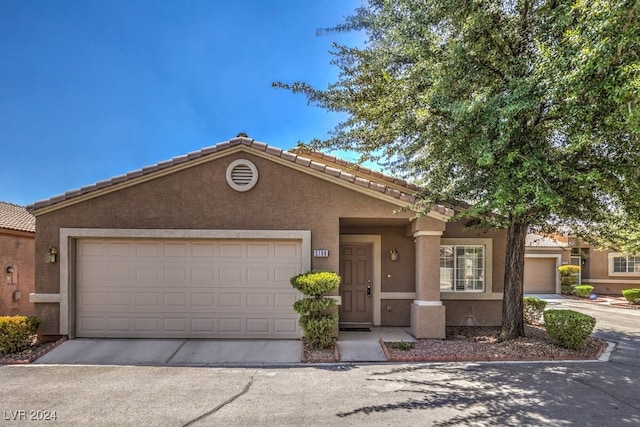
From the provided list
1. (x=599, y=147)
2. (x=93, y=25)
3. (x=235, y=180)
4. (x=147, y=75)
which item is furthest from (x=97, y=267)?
(x=599, y=147)

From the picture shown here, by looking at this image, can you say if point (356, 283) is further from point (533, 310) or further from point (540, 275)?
point (540, 275)

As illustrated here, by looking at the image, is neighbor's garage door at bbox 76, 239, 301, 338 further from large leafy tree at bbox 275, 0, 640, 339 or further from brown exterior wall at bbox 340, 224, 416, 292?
large leafy tree at bbox 275, 0, 640, 339

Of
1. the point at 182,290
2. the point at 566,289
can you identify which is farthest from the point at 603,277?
the point at 182,290

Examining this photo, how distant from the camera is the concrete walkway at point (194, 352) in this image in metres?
7.43

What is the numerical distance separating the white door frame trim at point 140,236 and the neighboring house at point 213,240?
0.02 meters

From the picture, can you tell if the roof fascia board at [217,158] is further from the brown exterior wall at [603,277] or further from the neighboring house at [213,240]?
the brown exterior wall at [603,277]

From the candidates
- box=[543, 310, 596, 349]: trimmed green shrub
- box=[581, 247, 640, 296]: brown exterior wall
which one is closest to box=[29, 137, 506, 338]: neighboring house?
box=[543, 310, 596, 349]: trimmed green shrub

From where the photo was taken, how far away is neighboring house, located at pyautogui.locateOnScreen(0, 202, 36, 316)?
37.9 ft

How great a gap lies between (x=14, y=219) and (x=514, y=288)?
1687 cm

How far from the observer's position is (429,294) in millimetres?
8797

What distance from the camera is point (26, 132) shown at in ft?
47.2

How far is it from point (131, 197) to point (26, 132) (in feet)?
31.9

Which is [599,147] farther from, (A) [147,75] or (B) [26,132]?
(B) [26,132]

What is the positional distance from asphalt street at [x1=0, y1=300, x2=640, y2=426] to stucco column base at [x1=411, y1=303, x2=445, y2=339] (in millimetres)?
1596
